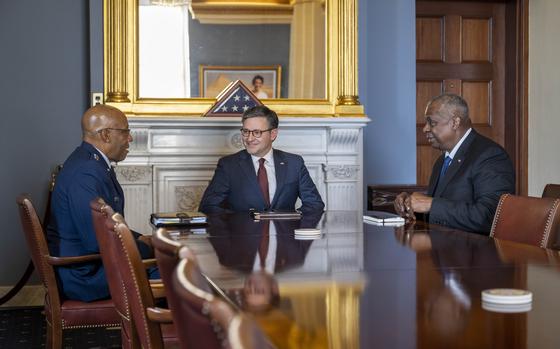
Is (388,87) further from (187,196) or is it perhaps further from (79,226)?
(79,226)

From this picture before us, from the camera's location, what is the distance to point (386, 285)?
83.7 inches

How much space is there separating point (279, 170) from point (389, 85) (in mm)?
1788

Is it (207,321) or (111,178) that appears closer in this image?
(207,321)

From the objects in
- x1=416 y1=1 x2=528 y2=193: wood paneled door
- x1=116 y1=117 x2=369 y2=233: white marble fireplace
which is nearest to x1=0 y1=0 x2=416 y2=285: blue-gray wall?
x1=116 y1=117 x2=369 y2=233: white marble fireplace

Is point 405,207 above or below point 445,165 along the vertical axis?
below

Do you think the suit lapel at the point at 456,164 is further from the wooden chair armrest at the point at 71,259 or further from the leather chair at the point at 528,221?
the wooden chair armrest at the point at 71,259

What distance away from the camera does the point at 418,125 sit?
24.6 feet

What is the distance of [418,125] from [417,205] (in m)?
3.28

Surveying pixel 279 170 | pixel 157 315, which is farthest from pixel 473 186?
pixel 157 315

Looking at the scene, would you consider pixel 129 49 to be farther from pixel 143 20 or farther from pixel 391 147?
pixel 391 147

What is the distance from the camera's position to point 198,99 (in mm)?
6238

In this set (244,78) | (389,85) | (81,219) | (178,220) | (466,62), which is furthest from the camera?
(466,62)

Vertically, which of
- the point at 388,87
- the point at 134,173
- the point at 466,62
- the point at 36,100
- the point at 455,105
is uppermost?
the point at 466,62

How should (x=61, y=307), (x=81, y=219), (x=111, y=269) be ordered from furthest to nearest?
(x=81, y=219) → (x=61, y=307) → (x=111, y=269)
